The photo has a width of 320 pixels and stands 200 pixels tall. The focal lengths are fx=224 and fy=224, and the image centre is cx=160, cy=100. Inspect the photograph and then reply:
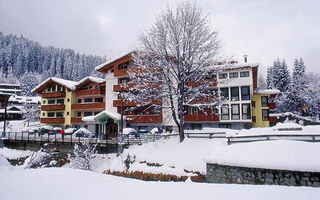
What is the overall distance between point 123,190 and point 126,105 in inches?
1159

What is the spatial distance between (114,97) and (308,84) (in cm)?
4467

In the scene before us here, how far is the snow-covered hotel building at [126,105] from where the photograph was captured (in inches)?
1252

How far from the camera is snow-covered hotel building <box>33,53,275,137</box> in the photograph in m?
31.8

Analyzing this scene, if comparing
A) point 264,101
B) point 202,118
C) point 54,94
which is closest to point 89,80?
point 54,94

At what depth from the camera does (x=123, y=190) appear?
19.4 ft

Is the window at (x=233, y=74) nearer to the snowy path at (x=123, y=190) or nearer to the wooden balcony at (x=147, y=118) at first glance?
the wooden balcony at (x=147, y=118)

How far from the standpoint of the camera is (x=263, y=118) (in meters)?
34.0

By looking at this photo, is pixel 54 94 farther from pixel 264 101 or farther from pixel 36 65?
pixel 36 65

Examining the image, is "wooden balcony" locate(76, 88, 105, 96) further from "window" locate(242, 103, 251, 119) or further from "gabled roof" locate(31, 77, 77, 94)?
"window" locate(242, 103, 251, 119)

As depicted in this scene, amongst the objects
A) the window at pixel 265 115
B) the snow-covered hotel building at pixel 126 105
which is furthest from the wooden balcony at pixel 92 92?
the window at pixel 265 115

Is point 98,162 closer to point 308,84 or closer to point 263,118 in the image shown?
point 263,118

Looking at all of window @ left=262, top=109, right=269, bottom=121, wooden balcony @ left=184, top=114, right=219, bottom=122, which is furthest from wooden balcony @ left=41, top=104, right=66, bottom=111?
window @ left=262, top=109, right=269, bottom=121

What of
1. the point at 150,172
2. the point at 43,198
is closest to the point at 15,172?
the point at 43,198

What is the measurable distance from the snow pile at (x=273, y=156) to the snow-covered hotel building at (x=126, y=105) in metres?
11.9
